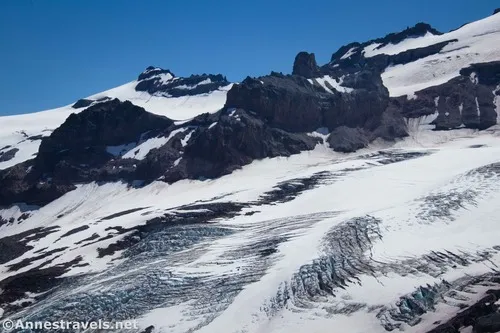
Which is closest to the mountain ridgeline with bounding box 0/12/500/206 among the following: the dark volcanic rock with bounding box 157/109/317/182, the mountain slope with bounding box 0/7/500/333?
the dark volcanic rock with bounding box 157/109/317/182

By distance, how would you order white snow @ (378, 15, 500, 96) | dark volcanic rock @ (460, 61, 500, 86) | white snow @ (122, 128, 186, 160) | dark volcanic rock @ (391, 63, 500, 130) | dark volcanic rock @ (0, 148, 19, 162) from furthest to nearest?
1. white snow @ (378, 15, 500, 96)
2. dark volcanic rock @ (0, 148, 19, 162)
3. dark volcanic rock @ (460, 61, 500, 86)
4. white snow @ (122, 128, 186, 160)
5. dark volcanic rock @ (391, 63, 500, 130)

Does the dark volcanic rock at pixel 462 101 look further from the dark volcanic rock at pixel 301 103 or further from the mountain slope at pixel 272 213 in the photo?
the dark volcanic rock at pixel 301 103

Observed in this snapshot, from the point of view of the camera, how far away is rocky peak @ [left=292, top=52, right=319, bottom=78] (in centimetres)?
15275

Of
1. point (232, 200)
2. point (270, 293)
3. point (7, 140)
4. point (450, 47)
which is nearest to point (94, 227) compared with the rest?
point (232, 200)

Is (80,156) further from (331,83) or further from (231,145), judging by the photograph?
(331,83)

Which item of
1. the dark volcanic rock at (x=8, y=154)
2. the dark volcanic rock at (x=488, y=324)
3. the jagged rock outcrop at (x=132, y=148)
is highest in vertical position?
the dark volcanic rock at (x=8, y=154)

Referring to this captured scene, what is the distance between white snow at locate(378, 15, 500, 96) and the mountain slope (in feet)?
11.7

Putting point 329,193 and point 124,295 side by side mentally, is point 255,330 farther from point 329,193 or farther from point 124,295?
point 329,193

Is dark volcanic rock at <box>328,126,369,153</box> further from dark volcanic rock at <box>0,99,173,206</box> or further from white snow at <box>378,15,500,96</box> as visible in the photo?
dark volcanic rock at <box>0,99,173,206</box>

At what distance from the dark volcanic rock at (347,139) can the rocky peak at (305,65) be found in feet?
115

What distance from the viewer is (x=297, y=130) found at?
124m

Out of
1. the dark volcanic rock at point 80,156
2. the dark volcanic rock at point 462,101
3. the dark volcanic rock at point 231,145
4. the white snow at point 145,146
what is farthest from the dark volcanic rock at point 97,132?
the dark volcanic rock at point 462,101

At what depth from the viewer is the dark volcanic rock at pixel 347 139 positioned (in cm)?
11450

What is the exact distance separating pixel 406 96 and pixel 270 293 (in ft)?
380
